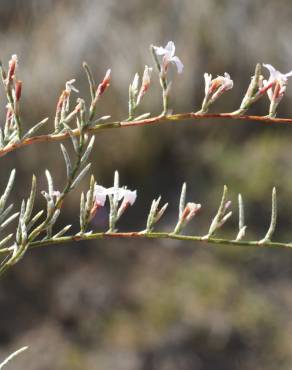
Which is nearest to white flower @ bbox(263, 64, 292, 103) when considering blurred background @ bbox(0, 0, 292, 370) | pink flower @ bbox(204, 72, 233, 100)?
pink flower @ bbox(204, 72, 233, 100)

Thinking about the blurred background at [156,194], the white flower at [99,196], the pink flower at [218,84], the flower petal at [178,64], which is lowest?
the blurred background at [156,194]

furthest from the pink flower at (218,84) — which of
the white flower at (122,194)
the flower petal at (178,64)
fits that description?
the white flower at (122,194)

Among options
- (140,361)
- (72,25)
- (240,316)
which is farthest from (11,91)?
(72,25)

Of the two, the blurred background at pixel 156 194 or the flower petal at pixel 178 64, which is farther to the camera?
the blurred background at pixel 156 194

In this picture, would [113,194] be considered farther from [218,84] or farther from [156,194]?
[156,194]

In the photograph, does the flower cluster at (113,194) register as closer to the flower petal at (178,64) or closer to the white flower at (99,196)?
the white flower at (99,196)

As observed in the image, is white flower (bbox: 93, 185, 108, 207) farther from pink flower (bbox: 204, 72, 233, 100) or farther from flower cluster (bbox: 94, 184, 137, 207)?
pink flower (bbox: 204, 72, 233, 100)

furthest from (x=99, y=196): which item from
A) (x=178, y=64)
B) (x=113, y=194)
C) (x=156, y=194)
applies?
(x=156, y=194)

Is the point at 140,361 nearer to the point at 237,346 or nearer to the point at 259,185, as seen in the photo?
the point at 237,346
